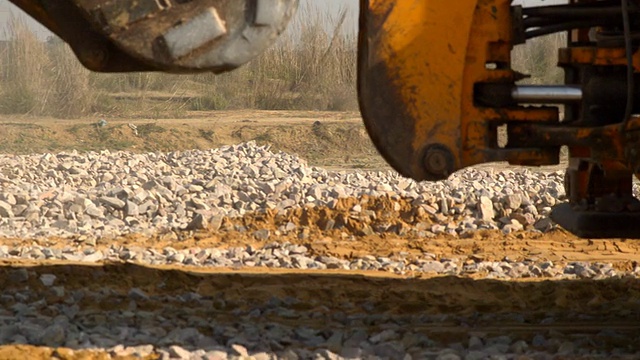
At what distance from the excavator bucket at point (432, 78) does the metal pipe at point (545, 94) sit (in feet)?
0.26

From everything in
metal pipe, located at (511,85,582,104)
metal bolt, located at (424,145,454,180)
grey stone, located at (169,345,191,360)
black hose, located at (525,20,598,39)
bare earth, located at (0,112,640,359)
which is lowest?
bare earth, located at (0,112,640,359)

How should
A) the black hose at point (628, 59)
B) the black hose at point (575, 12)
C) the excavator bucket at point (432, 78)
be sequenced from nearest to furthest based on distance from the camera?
the excavator bucket at point (432, 78)
the black hose at point (628, 59)
the black hose at point (575, 12)

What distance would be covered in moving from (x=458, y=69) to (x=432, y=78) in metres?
0.13

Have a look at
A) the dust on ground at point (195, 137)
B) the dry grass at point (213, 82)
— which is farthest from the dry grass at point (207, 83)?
the dust on ground at point (195, 137)

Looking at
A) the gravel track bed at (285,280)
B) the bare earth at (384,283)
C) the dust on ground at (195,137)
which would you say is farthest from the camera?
the dust on ground at (195,137)

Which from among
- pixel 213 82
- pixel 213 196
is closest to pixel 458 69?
pixel 213 196

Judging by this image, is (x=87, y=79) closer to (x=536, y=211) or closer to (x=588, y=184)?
(x=536, y=211)

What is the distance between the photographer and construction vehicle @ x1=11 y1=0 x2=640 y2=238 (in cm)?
396

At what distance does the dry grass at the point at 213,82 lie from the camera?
2167 cm

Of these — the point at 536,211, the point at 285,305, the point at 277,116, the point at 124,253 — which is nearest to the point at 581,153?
the point at 285,305

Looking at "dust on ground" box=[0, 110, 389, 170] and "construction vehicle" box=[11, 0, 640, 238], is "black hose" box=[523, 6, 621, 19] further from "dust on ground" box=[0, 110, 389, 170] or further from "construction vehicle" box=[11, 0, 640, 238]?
"dust on ground" box=[0, 110, 389, 170]

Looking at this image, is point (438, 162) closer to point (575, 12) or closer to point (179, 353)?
point (575, 12)

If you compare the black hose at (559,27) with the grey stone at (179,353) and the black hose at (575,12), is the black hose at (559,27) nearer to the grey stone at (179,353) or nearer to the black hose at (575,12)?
the black hose at (575,12)

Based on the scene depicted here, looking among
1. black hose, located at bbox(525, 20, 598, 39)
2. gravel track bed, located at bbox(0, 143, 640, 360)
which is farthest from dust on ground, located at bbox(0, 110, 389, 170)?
black hose, located at bbox(525, 20, 598, 39)
